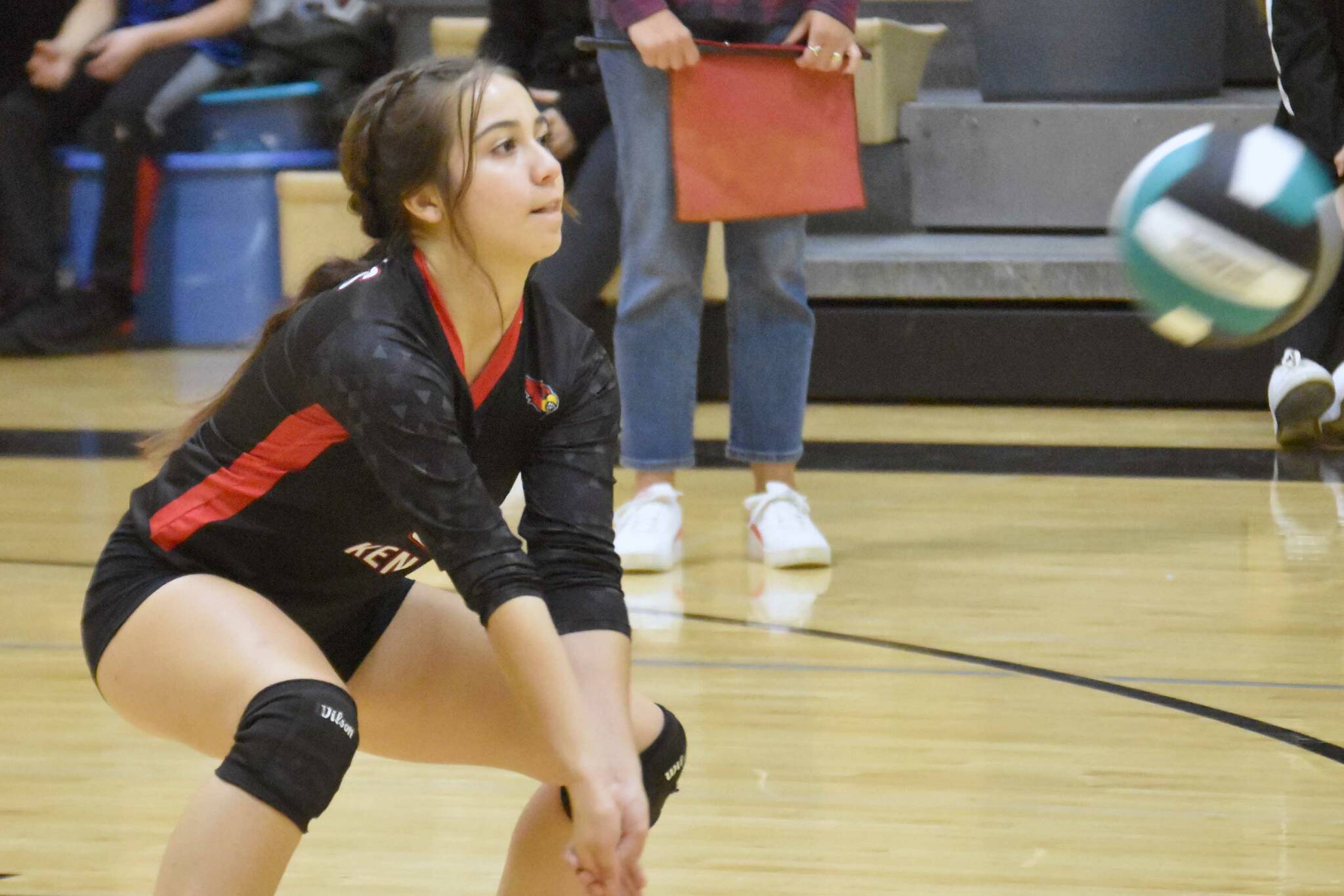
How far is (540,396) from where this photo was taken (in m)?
1.52

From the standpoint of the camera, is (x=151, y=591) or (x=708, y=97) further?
(x=708, y=97)

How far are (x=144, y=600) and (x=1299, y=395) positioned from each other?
8.73 feet

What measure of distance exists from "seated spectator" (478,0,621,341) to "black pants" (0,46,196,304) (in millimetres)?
1710

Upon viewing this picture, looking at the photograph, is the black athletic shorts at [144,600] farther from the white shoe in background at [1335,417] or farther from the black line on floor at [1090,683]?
the white shoe in background at [1335,417]

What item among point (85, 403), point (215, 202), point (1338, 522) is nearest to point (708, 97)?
point (1338, 522)

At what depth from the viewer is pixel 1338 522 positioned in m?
3.04

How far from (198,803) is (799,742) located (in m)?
0.88

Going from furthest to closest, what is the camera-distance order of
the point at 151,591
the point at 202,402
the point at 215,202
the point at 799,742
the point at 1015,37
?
1. the point at 215,202
2. the point at 1015,37
3. the point at 799,742
4. the point at 202,402
5. the point at 151,591

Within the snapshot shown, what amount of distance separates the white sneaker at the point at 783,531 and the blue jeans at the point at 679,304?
0.21 ft

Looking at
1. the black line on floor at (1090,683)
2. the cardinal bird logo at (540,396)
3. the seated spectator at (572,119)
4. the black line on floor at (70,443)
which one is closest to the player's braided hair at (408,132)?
the cardinal bird logo at (540,396)

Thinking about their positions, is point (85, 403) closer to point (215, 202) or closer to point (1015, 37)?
point (215, 202)

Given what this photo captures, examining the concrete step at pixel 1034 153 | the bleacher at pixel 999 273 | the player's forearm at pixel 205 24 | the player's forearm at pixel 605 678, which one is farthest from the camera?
the player's forearm at pixel 205 24

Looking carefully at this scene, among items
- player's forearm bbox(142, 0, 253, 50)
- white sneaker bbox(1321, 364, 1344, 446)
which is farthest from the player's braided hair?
player's forearm bbox(142, 0, 253, 50)

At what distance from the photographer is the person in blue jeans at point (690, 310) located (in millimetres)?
2699
